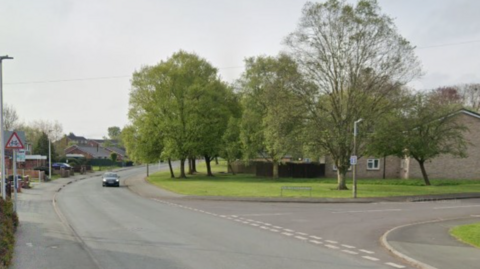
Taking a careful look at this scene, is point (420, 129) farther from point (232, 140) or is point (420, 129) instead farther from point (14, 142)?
point (14, 142)

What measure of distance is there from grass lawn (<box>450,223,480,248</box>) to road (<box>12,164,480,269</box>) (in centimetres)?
225

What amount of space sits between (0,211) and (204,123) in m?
37.6

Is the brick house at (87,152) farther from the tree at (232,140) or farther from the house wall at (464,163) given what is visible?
the house wall at (464,163)

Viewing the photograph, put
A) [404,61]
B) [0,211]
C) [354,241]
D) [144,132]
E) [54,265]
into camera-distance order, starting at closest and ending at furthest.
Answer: [54,265] < [0,211] < [354,241] < [404,61] < [144,132]

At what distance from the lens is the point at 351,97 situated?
3142 centimetres

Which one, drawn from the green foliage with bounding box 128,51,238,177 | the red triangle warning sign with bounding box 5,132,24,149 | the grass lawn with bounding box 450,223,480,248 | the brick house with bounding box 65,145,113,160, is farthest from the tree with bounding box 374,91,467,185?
the brick house with bounding box 65,145,113,160

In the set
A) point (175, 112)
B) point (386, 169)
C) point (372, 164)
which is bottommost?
point (386, 169)

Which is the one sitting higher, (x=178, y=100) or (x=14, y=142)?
(x=178, y=100)

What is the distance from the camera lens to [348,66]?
31375mm

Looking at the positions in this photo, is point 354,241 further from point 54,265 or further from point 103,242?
point 54,265

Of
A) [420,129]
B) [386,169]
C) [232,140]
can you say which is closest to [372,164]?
[386,169]

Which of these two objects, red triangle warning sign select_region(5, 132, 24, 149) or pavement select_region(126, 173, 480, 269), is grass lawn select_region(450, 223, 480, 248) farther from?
red triangle warning sign select_region(5, 132, 24, 149)

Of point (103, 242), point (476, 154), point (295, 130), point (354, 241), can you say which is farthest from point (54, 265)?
point (476, 154)

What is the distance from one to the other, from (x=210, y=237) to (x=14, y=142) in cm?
811
